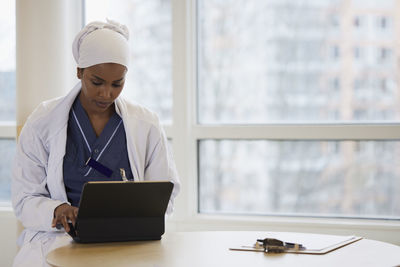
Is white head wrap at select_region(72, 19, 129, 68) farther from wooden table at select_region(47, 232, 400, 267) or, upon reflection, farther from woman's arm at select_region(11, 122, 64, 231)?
wooden table at select_region(47, 232, 400, 267)

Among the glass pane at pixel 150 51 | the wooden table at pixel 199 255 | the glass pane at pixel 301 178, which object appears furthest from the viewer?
the glass pane at pixel 150 51

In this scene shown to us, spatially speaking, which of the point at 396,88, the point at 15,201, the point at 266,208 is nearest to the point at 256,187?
the point at 266,208

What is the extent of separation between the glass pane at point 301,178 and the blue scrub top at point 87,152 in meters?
1.13

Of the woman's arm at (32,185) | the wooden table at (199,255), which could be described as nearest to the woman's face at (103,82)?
the woman's arm at (32,185)

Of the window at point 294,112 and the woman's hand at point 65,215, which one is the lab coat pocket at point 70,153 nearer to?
the woman's hand at point 65,215

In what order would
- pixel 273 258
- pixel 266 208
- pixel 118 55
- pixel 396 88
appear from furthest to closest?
pixel 266 208 → pixel 396 88 → pixel 118 55 → pixel 273 258

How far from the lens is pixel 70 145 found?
225 cm

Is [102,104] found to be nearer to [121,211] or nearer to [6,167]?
[121,211]

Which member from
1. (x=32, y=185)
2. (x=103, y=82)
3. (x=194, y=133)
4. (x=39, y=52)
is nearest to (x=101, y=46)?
(x=103, y=82)

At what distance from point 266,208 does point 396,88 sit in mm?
973

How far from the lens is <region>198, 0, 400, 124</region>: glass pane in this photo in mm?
3094

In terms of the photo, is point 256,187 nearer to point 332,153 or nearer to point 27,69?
point 332,153

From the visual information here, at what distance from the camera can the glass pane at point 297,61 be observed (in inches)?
122

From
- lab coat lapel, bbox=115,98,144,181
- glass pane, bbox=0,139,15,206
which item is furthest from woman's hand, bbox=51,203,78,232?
glass pane, bbox=0,139,15,206
